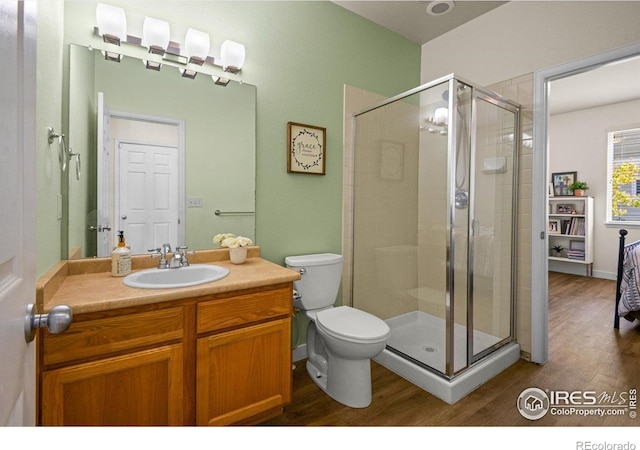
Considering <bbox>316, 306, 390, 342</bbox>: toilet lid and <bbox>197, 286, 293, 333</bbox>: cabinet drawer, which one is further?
<bbox>316, 306, 390, 342</bbox>: toilet lid

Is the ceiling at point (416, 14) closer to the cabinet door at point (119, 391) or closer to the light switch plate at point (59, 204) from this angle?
the light switch plate at point (59, 204)

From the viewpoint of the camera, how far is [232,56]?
1.94 m

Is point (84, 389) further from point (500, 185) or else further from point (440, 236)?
point (500, 185)

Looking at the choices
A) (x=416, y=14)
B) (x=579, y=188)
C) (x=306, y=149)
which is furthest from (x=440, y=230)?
(x=579, y=188)

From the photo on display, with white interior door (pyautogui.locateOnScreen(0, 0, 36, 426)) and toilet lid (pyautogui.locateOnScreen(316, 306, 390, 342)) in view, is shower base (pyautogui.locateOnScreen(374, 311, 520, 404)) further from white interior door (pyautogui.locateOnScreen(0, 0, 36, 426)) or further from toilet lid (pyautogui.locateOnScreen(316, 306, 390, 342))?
white interior door (pyautogui.locateOnScreen(0, 0, 36, 426))

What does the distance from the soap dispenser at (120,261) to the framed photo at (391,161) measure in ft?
5.91

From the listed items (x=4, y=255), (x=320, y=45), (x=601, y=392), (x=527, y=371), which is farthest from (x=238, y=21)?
(x=601, y=392)

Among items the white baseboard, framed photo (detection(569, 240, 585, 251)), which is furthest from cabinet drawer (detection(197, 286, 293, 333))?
framed photo (detection(569, 240, 585, 251))

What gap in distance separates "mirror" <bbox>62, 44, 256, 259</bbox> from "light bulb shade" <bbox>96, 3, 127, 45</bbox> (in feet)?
0.35

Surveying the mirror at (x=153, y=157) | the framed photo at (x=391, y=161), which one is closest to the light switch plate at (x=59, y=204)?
the mirror at (x=153, y=157)

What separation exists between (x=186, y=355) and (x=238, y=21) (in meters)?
1.95

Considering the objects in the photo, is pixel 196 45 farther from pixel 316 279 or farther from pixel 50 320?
pixel 50 320

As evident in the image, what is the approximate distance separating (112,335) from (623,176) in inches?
251

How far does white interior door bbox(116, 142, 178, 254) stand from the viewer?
172cm
